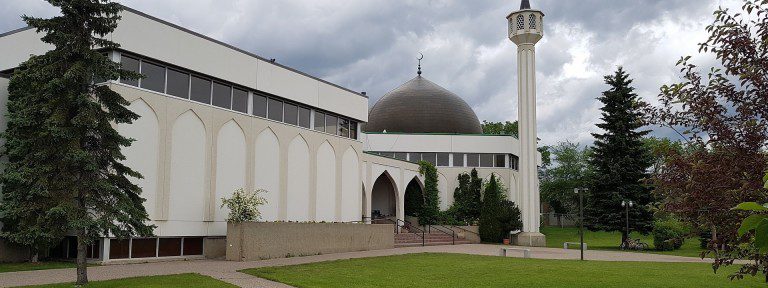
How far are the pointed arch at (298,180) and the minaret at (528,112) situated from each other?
632 inches

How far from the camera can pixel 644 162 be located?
38.5m

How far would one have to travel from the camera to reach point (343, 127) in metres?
31.8

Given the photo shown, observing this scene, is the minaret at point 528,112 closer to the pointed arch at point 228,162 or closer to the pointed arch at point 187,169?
the pointed arch at point 228,162

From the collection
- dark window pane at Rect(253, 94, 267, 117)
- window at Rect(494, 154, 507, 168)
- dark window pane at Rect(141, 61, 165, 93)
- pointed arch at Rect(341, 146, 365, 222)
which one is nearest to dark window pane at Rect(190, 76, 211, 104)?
dark window pane at Rect(141, 61, 165, 93)

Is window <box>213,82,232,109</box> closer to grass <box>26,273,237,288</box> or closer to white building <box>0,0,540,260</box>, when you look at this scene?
white building <box>0,0,540,260</box>

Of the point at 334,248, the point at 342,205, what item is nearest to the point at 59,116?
the point at 334,248

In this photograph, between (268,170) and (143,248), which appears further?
(268,170)

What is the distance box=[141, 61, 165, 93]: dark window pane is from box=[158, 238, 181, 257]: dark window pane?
5090mm

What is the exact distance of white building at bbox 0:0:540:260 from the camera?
21.0 m

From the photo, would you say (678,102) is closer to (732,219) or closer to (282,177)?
(732,219)

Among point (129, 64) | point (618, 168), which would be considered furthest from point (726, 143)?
point (618, 168)

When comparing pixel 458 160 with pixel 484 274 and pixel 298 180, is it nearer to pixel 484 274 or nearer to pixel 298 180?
pixel 298 180

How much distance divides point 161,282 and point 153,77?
29.3 ft

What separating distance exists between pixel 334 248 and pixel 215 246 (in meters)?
5.54
